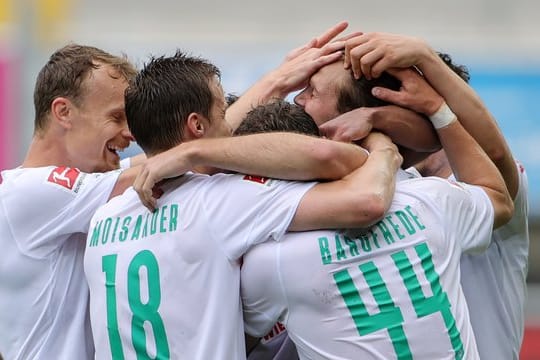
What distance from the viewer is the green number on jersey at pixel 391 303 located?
378cm

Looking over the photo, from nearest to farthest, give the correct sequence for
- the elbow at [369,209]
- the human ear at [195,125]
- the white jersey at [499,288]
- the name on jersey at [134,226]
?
1. the elbow at [369,209]
2. the name on jersey at [134,226]
3. the human ear at [195,125]
4. the white jersey at [499,288]

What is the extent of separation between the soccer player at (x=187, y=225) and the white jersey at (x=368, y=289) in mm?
88

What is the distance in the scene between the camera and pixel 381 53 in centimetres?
410

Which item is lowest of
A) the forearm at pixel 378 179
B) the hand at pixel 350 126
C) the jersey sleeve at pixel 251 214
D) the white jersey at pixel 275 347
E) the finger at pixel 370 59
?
the white jersey at pixel 275 347

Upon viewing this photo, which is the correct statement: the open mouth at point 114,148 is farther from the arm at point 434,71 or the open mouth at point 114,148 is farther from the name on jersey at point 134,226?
the arm at point 434,71

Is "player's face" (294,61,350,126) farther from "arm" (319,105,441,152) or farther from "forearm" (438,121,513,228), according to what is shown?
"forearm" (438,121,513,228)

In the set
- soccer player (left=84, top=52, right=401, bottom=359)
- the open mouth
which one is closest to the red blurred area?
the open mouth

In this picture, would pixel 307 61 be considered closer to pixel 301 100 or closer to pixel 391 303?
pixel 301 100

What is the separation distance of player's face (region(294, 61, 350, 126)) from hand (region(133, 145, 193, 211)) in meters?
0.60

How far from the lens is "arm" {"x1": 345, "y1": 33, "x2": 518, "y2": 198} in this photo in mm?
4109

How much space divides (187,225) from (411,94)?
3.14 feet

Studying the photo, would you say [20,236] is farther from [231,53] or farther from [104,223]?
[231,53]

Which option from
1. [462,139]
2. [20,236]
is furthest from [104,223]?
[462,139]

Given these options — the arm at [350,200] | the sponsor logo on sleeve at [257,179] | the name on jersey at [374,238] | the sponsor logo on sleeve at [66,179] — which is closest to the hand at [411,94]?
the arm at [350,200]
